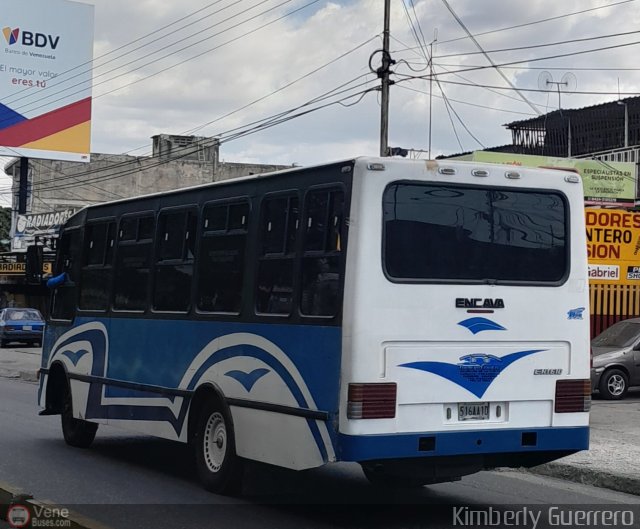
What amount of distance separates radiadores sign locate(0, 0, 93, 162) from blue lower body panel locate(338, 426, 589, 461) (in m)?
40.8

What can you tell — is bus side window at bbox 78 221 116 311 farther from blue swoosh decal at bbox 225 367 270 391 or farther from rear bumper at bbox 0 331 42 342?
rear bumper at bbox 0 331 42 342

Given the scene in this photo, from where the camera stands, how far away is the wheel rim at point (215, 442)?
33.1 ft

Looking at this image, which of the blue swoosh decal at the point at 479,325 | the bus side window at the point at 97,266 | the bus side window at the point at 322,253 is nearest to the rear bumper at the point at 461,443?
the blue swoosh decal at the point at 479,325

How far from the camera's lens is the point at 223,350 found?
10.1 m

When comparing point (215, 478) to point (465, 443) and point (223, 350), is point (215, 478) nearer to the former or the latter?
point (223, 350)

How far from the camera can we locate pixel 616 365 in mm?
20703

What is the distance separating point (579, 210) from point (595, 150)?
43.8 m

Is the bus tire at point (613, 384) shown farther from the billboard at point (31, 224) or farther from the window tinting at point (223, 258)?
the billboard at point (31, 224)

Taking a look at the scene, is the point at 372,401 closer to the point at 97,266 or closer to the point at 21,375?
the point at 97,266

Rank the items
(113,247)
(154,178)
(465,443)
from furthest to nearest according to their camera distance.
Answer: (154,178) < (113,247) < (465,443)

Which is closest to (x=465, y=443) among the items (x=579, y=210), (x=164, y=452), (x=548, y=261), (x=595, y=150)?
(x=548, y=261)

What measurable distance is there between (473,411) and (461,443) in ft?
0.93

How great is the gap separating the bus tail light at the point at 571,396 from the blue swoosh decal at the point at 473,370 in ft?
1.68

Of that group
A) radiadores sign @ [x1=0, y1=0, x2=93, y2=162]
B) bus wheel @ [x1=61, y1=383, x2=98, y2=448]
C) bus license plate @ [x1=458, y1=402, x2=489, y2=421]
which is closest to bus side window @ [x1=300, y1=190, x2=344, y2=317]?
bus license plate @ [x1=458, y1=402, x2=489, y2=421]
